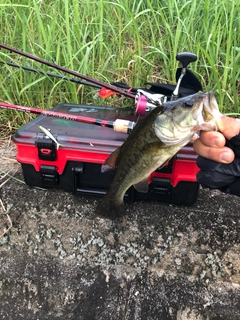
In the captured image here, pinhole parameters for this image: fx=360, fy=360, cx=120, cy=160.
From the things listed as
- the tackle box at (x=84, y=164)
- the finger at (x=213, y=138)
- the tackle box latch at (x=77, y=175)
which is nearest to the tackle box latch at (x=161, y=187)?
the tackle box at (x=84, y=164)

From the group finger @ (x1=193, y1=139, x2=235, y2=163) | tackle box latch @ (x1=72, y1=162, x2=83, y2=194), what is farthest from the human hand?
tackle box latch @ (x1=72, y1=162, x2=83, y2=194)

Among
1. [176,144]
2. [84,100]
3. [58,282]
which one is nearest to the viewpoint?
[176,144]

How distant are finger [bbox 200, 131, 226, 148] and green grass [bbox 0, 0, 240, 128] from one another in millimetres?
1034

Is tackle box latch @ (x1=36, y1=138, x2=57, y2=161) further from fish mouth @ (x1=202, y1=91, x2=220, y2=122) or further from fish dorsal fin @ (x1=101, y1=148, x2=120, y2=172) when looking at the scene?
fish mouth @ (x1=202, y1=91, x2=220, y2=122)

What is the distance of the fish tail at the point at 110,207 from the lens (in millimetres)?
1604

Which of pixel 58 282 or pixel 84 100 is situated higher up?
pixel 84 100

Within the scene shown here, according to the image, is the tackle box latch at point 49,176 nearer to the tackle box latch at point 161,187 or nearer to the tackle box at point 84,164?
the tackle box at point 84,164

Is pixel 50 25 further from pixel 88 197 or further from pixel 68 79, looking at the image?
pixel 88 197

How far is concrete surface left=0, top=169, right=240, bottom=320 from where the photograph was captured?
1.69 m

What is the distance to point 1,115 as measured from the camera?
2.47 metres

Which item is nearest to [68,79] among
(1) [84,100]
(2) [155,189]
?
(1) [84,100]

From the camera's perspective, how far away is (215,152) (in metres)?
1.27

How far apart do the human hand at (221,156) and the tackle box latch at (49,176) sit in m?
0.75

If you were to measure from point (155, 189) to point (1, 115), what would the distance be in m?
1.31
